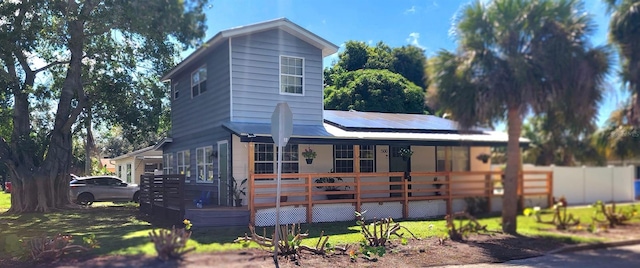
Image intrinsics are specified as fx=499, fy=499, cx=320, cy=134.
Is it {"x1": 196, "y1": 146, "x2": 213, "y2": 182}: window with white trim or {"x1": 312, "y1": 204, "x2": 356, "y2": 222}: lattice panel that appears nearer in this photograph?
{"x1": 312, "y1": 204, "x2": 356, "y2": 222}: lattice panel

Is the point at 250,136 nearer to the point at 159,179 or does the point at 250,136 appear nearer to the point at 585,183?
the point at 159,179

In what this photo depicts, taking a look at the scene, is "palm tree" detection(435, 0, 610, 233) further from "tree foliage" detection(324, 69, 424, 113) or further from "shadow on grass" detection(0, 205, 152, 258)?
"tree foliage" detection(324, 69, 424, 113)

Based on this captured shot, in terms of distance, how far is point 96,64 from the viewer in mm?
20844

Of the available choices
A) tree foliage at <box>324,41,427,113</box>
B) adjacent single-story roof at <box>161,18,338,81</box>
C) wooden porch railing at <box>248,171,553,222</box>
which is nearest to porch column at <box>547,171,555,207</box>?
wooden porch railing at <box>248,171,553,222</box>

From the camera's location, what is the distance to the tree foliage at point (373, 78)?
51.1 feet

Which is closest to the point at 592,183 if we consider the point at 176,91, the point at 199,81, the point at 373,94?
the point at 199,81

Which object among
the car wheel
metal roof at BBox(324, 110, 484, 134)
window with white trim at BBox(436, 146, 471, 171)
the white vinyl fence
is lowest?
the car wheel

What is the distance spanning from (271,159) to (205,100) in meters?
3.45

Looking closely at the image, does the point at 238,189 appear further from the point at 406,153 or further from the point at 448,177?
the point at 448,177

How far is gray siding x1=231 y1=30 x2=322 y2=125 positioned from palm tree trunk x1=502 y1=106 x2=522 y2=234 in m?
8.00

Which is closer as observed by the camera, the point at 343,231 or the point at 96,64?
the point at 343,231

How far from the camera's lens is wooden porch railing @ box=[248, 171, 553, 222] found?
991cm

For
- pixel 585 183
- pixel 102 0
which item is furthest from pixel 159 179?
pixel 585 183

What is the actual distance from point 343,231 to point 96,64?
13954mm
